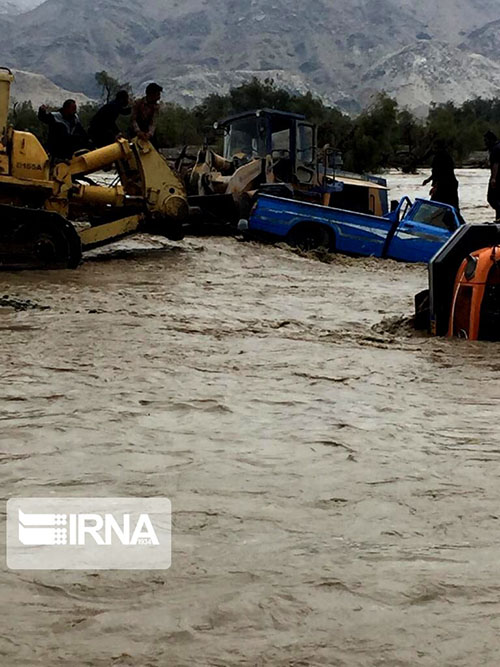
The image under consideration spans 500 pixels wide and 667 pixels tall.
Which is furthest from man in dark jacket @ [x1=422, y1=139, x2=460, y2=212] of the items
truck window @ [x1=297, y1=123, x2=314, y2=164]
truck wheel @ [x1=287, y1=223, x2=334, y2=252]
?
truck window @ [x1=297, y1=123, x2=314, y2=164]

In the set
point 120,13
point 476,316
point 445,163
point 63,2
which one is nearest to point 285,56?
point 120,13

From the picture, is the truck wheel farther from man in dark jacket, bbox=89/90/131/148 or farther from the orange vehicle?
the orange vehicle

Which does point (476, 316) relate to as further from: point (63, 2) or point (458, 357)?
point (63, 2)

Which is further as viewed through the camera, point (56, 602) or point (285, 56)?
point (285, 56)

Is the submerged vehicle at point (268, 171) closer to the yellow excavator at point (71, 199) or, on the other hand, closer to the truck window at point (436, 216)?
the yellow excavator at point (71, 199)

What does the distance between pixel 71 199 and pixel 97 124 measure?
1.29 meters

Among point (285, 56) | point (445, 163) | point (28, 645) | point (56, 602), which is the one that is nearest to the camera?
point (28, 645)

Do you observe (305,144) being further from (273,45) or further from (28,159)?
(273,45)

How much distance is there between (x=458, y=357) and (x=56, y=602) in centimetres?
411

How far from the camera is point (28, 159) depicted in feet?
33.4

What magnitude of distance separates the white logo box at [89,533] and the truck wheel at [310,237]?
1033 cm

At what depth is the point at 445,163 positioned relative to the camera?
1384 cm

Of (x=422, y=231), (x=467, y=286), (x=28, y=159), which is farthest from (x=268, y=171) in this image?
(x=467, y=286)

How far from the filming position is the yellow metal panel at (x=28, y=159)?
1008 cm
